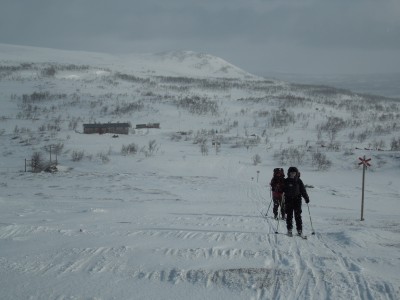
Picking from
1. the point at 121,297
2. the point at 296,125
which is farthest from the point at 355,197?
the point at 296,125

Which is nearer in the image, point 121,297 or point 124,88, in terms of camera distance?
point 121,297

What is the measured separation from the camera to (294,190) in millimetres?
8109

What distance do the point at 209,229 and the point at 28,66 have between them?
442 ft

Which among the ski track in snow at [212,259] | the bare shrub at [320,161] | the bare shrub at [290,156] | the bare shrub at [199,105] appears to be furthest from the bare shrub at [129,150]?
the bare shrub at [199,105]

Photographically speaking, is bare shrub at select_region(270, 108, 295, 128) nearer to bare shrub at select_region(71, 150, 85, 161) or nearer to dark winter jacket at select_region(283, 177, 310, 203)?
bare shrub at select_region(71, 150, 85, 161)

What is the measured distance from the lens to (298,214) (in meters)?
8.20

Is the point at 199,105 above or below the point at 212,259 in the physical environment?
above

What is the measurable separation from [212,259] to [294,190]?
8.96 feet

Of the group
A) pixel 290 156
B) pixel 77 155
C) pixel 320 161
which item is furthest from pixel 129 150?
pixel 320 161

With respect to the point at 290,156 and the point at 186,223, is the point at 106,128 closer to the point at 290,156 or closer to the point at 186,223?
the point at 290,156

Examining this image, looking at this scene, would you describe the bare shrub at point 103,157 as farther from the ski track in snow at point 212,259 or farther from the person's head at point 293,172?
the person's head at point 293,172

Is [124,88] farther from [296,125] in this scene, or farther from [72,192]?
[72,192]

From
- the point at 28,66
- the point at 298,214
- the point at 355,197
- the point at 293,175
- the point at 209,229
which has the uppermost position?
the point at 28,66

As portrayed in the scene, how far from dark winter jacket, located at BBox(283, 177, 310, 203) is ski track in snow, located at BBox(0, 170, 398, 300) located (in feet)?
2.92
